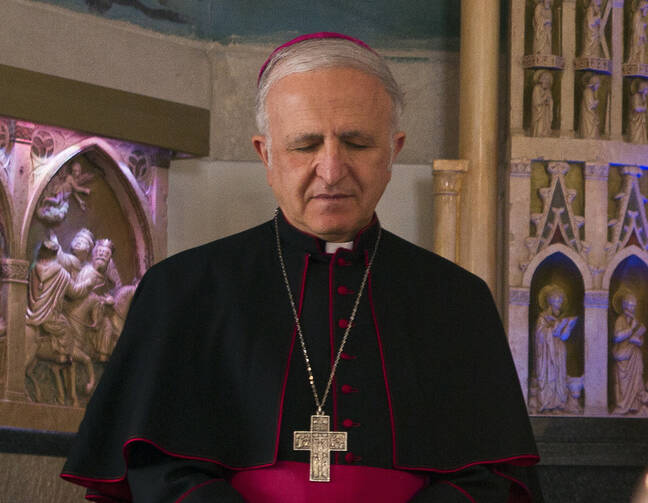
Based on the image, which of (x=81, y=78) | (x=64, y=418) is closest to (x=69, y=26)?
(x=81, y=78)

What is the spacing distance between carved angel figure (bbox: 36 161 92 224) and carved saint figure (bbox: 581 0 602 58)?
10.4 ft

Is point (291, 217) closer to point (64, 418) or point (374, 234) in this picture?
point (374, 234)

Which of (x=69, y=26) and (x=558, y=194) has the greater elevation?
(x=69, y=26)

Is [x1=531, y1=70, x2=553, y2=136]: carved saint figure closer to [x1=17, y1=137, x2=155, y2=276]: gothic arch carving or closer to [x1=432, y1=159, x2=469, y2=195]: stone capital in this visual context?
[x1=432, y1=159, x2=469, y2=195]: stone capital

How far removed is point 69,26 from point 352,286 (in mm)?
4151

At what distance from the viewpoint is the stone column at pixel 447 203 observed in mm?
7121

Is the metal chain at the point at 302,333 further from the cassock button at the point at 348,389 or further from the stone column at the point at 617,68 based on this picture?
the stone column at the point at 617,68

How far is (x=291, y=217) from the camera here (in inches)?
120

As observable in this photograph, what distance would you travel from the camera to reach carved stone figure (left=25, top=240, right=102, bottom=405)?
650 centimetres

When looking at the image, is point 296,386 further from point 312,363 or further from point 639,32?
point 639,32

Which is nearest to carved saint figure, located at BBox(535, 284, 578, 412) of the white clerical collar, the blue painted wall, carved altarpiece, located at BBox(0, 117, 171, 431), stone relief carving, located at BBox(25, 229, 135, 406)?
the blue painted wall

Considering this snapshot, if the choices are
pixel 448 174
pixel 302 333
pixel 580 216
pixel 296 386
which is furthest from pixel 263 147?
pixel 580 216

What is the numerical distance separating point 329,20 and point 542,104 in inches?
61.2

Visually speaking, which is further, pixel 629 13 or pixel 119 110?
pixel 629 13
